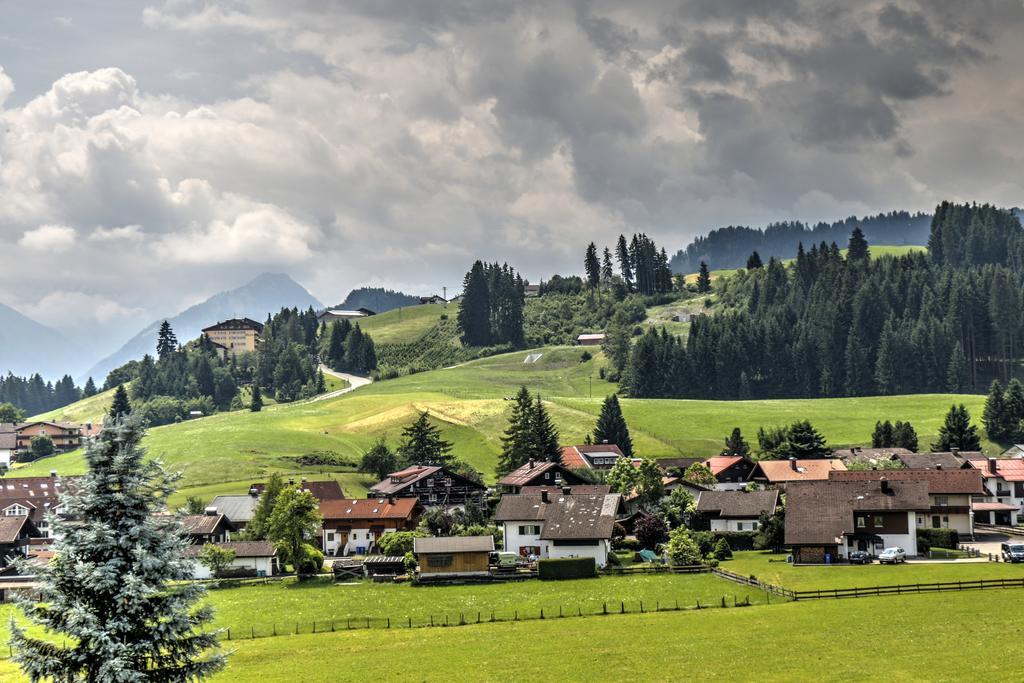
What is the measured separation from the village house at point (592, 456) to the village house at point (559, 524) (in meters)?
30.5

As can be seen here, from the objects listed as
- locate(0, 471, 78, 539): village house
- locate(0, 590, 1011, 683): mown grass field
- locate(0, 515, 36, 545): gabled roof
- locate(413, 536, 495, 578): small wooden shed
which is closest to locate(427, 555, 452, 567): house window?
locate(413, 536, 495, 578): small wooden shed

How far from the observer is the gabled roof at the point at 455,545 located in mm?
72812

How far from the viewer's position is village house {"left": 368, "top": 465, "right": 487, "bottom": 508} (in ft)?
342

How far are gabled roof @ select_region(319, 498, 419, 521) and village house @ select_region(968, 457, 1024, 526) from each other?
51.2 meters

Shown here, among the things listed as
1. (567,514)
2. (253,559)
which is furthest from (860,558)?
(253,559)

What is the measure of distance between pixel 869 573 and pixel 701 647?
2439 centimetres

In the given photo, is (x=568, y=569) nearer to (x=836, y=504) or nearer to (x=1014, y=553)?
(x=836, y=504)

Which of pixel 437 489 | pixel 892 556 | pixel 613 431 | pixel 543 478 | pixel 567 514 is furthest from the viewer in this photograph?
pixel 613 431

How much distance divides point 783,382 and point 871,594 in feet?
487

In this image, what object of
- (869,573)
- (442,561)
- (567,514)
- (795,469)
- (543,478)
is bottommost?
(869,573)

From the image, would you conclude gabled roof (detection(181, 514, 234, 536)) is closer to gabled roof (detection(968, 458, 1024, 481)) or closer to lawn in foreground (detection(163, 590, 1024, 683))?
lawn in foreground (detection(163, 590, 1024, 683))

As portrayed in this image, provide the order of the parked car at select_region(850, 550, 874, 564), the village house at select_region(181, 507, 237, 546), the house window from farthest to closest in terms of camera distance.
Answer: the village house at select_region(181, 507, 237, 546) → the house window → the parked car at select_region(850, 550, 874, 564)

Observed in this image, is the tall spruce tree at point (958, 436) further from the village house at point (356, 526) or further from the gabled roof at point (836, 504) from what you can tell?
the village house at point (356, 526)

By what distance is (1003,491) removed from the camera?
321 ft
